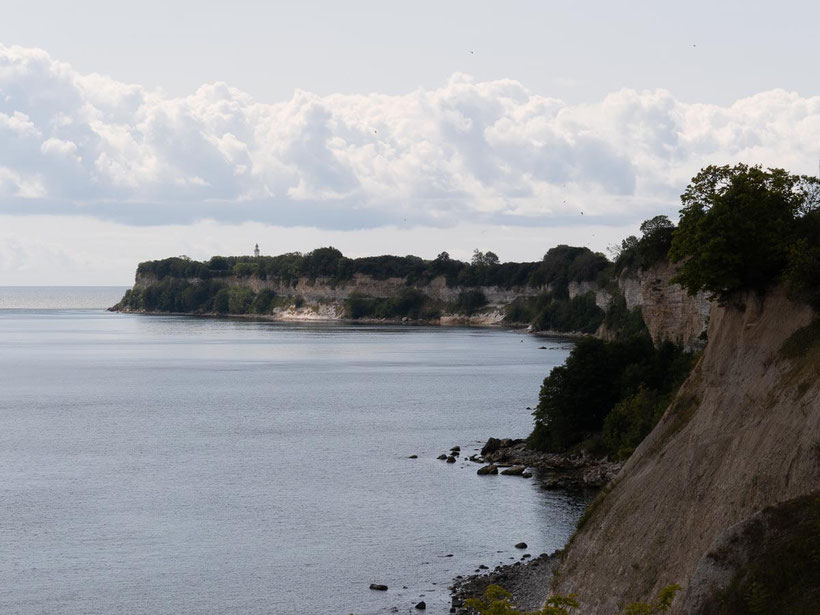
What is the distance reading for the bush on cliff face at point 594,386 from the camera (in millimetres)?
63312

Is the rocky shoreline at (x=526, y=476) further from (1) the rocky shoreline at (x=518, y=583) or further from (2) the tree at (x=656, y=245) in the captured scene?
(2) the tree at (x=656, y=245)

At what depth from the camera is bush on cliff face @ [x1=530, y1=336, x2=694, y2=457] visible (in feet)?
208

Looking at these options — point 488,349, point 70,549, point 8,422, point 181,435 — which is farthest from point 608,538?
point 488,349

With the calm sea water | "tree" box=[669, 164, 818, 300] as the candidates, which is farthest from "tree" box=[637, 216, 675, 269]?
"tree" box=[669, 164, 818, 300]

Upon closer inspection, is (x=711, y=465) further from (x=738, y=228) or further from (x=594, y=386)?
(x=594, y=386)

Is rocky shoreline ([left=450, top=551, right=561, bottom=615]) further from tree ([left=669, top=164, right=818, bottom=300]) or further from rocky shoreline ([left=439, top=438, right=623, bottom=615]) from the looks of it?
tree ([left=669, top=164, right=818, bottom=300])

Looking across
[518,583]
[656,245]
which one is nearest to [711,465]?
[518,583]

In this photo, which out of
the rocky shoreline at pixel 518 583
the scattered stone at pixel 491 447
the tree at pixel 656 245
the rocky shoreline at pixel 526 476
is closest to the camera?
the rocky shoreline at pixel 518 583

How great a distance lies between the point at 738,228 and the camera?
37.1 m

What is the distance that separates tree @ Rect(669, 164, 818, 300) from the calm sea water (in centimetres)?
1289

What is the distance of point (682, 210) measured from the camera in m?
40.6

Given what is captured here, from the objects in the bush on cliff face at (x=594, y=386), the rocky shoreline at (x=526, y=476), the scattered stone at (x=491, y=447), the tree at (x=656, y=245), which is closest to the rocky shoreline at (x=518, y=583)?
the rocky shoreline at (x=526, y=476)

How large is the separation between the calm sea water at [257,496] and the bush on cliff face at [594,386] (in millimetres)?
5929

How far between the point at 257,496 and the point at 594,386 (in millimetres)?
21807
